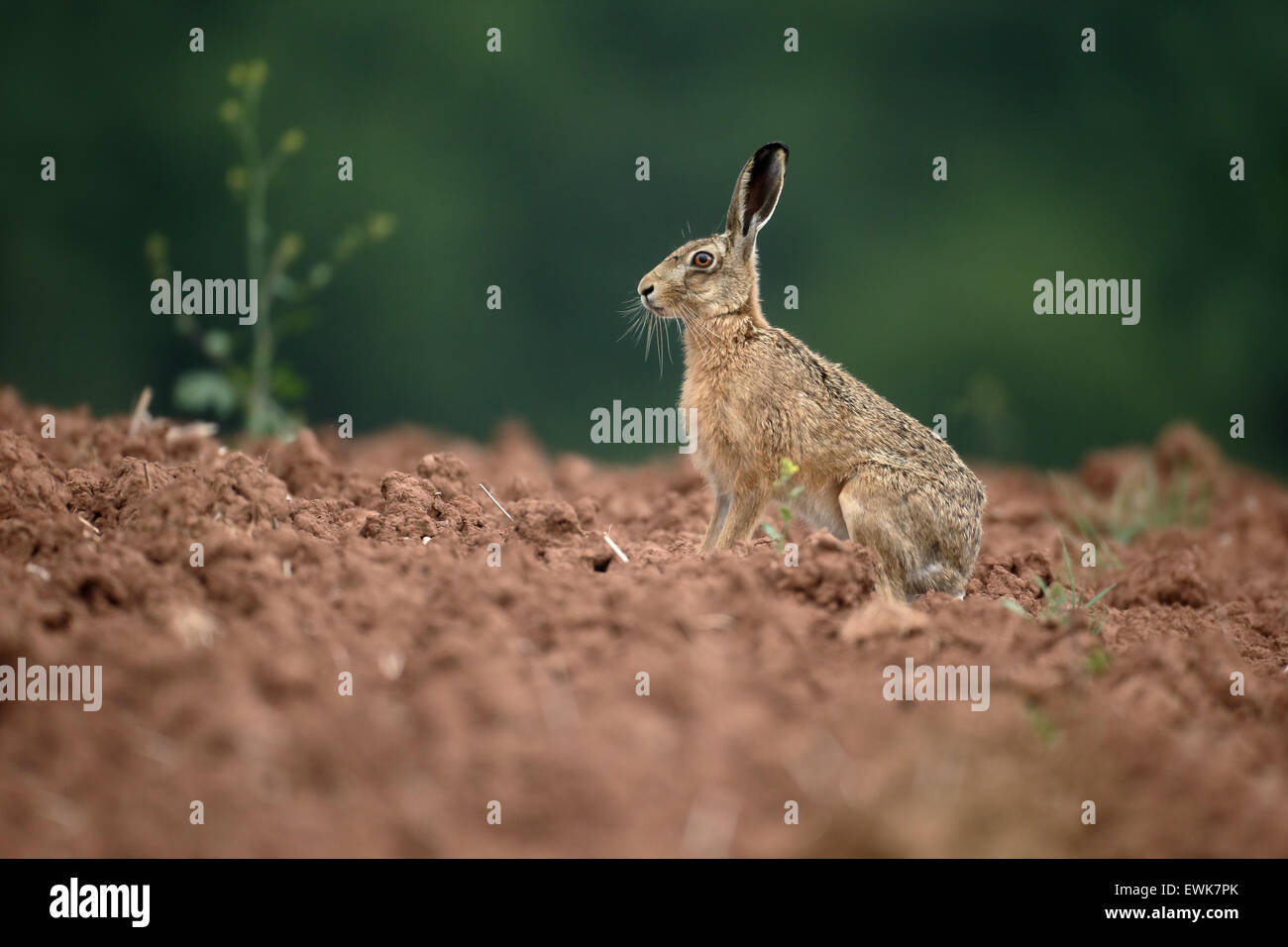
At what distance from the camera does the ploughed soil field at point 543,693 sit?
229 cm

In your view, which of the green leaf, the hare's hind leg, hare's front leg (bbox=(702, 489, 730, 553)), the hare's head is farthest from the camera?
the green leaf

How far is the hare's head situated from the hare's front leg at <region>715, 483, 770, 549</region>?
0.91 metres

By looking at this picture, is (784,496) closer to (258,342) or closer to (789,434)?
(789,434)

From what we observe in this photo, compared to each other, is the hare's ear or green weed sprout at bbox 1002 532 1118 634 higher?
the hare's ear

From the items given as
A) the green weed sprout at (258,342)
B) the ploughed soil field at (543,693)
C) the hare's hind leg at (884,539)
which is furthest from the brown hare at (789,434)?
the green weed sprout at (258,342)

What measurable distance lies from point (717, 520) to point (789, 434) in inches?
20.9

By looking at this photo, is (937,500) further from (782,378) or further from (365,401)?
(365,401)

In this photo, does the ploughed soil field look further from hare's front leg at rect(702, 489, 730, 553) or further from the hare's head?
the hare's head

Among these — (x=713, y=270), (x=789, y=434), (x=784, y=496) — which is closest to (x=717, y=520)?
(x=784, y=496)

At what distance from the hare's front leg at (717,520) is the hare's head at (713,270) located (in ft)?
2.80

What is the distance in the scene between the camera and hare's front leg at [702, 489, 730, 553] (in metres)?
5.11

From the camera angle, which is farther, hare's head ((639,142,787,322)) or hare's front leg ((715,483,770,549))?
hare's head ((639,142,787,322))

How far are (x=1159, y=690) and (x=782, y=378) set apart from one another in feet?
7.01

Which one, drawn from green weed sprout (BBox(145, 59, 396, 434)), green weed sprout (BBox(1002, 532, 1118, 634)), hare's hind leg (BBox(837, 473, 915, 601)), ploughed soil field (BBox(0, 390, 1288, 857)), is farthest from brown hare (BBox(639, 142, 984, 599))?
green weed sprout (BBox(145, 59, 396, 434))
